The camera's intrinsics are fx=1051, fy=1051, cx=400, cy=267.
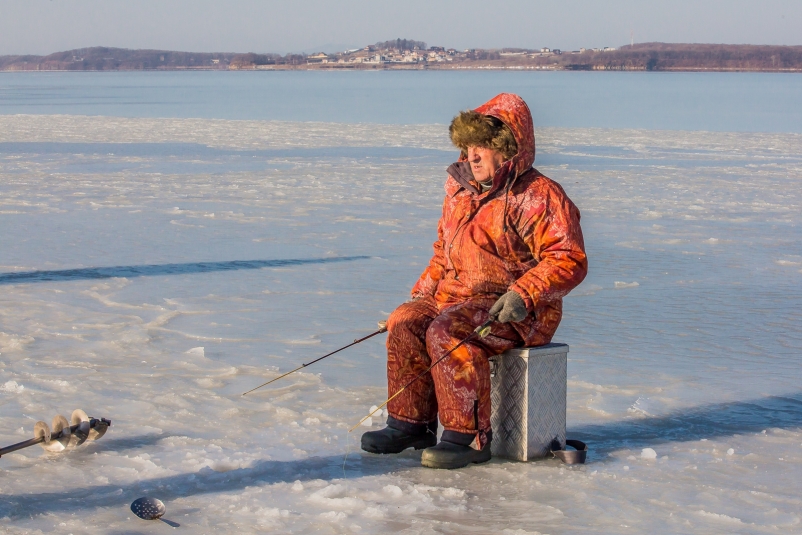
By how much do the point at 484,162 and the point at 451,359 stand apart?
0.64 meters

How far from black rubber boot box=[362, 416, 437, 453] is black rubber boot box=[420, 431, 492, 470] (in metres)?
0.16

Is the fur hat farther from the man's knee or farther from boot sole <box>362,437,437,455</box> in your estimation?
boot sole <box>362,437,437,455</box>

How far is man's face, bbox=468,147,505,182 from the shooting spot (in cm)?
336

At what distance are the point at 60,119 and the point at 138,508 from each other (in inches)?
986

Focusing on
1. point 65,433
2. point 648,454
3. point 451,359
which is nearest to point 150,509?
point 65,433

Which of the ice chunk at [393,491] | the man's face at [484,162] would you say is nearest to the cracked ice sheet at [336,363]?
the ice chunk at [393,491]

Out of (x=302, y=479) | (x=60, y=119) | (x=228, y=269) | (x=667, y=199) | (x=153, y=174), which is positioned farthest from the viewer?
(x=60, y=119)

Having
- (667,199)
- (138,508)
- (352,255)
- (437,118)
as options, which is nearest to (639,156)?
(667,199)

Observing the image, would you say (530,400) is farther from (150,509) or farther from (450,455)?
(150,509)

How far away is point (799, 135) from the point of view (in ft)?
68.2

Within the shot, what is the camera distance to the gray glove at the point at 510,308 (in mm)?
3182

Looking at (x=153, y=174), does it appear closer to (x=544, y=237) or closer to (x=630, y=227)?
(x=630, y=227)

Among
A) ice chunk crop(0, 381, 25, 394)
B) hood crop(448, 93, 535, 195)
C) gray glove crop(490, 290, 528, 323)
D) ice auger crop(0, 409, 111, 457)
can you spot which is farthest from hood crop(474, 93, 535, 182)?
ice chunk crop(0, 381, 25, 394)

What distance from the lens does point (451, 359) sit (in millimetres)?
3301
